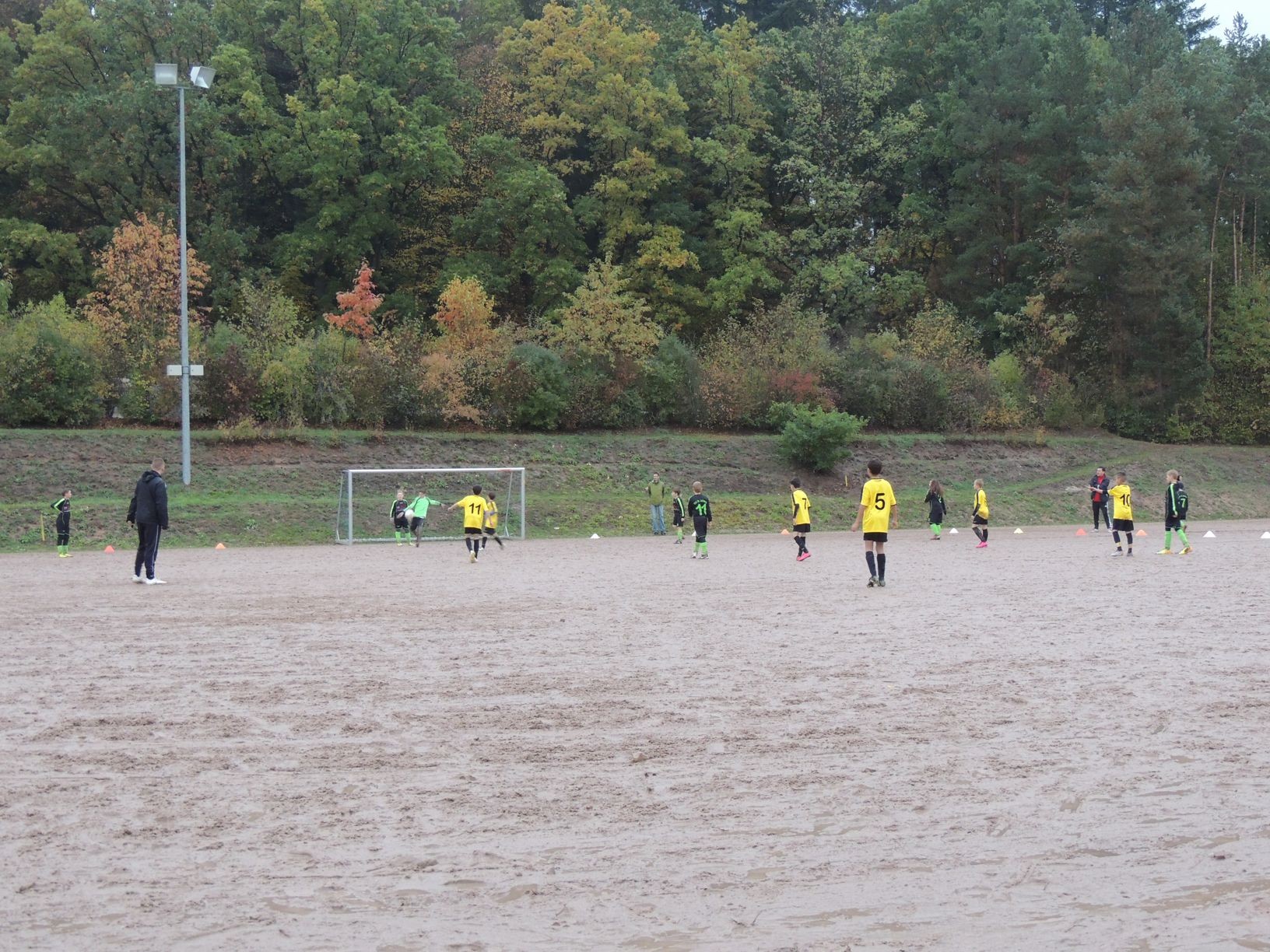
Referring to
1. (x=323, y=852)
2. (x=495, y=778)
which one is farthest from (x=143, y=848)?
(x=495, y=778)

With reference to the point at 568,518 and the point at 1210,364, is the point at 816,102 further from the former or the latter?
the point at 568,518

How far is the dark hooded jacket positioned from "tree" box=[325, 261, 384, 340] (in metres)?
30.1

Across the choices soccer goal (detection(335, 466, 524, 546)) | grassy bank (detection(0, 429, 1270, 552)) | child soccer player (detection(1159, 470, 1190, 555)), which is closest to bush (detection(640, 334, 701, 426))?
grassy bank (detection(0, 429, 1270, 552))

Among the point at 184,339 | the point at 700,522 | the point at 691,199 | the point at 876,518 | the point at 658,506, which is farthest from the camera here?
the point at 691,199

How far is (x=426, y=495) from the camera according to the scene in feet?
141

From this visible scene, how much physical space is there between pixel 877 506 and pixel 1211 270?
47.9 metres

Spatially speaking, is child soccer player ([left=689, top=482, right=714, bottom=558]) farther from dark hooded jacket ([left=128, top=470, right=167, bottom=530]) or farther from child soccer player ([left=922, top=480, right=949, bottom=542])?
dark hooded jacket ([left=128, top=470, right=167, bottom=530])

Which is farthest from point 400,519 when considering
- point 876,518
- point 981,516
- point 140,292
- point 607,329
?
point 607,329

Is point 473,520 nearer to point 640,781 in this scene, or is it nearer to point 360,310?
point 640,781

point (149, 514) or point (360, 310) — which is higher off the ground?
point (360, 310)

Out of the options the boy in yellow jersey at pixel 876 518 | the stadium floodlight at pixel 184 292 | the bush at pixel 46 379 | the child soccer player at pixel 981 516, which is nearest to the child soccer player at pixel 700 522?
the child soccer player at pixel 981 516

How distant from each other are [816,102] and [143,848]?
62971mm

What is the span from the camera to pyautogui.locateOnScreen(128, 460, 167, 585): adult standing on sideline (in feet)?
75.4

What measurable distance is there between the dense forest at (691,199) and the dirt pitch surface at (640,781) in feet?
120
